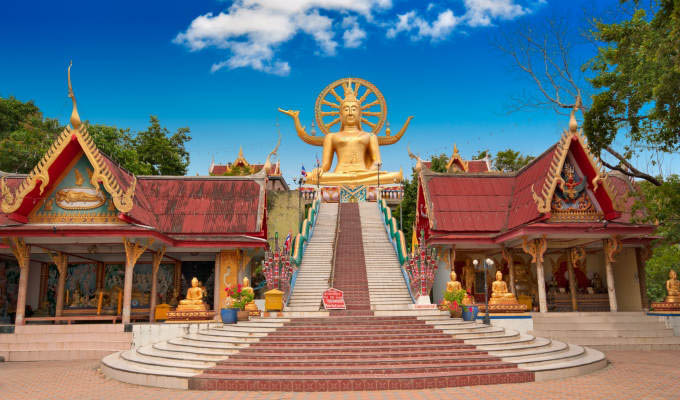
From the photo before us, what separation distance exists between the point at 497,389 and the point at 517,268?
11.9m

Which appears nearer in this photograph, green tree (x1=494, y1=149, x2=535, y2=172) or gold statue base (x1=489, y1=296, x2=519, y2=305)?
gold statue base (x1=489, y1=296, x2=519, y2=305)

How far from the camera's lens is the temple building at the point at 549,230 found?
16797mm

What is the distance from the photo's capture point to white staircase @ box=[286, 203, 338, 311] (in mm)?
16516

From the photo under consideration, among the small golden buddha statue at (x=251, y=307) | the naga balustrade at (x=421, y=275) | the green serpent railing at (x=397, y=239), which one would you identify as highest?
the green serpent railing at (x=397, y=239)

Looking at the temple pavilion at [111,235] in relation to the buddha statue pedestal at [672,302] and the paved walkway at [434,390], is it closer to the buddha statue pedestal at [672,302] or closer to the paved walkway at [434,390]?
the paved walkway at [434,390]

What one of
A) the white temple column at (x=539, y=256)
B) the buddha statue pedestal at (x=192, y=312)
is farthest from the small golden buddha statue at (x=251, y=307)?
the white temple column at (x=539, y=256)

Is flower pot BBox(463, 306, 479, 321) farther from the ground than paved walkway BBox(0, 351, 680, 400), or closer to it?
farther from the ground

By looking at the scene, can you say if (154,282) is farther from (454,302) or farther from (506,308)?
(506,308)

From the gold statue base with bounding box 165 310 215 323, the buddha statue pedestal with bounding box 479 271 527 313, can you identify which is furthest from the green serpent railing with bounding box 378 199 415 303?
the gold statue base with bounding box 165 310 215 323

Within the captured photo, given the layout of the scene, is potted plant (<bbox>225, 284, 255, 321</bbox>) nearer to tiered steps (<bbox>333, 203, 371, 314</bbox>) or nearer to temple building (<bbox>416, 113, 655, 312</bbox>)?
tiered steps (<bbox>333, 203, 371, 314</bbox>)

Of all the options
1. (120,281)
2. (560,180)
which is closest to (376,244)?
(560,180)

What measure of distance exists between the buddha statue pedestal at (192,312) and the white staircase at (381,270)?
5.08 m

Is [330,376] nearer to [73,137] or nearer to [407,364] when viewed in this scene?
[407,364]

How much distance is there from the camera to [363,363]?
33.5ft
